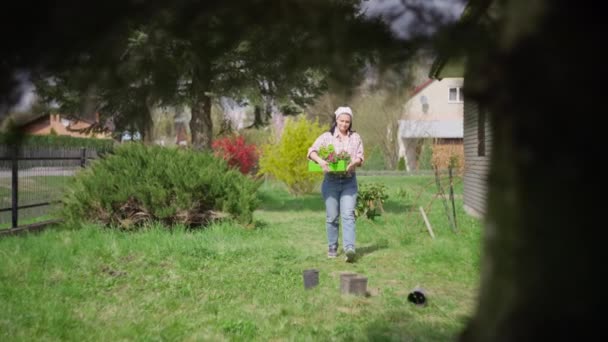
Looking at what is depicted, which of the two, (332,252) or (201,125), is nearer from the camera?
(332,252)

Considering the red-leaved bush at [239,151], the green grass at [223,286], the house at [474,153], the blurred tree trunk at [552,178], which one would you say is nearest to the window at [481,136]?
the house at [474,153]

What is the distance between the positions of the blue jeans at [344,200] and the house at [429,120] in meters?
30.2

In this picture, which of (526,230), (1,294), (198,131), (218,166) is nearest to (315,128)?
(198,131)

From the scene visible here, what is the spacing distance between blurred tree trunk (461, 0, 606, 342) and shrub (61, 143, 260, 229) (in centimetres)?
818

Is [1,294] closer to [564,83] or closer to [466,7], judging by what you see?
[466,7]

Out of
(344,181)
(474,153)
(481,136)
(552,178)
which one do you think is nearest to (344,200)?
(344,181)

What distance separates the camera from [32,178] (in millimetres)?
10547

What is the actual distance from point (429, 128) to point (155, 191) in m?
32.3

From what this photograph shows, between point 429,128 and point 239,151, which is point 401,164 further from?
point 239,151

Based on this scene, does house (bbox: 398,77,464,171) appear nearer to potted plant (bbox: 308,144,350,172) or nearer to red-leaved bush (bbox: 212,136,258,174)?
red-leaved bush (bbox: 212,136,258,174)

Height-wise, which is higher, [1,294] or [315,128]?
[315,128]

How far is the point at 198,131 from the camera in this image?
1532 cm

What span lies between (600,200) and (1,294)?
535cm

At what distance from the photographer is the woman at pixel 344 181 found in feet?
22.4
